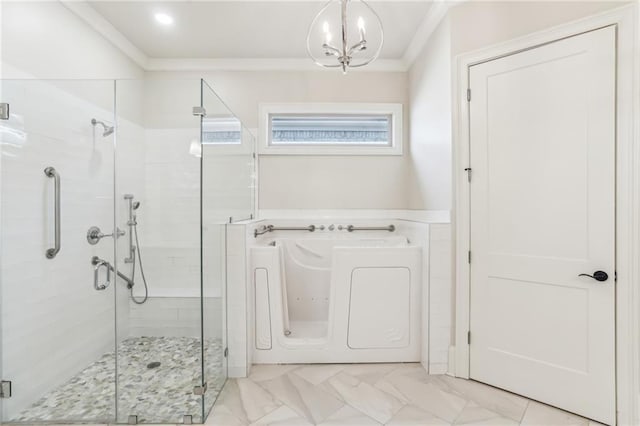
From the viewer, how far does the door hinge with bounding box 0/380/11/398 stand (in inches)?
65.0

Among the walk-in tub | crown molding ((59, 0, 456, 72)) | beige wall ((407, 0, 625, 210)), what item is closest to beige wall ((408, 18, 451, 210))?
beige wall ((407, 0, 625, 210))

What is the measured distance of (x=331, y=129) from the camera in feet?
10.5

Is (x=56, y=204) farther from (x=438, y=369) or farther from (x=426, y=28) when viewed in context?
(x=426, y=28)

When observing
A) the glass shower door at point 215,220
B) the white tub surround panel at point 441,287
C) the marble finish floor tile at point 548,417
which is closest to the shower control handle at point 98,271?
the glass shower door at point 215,220

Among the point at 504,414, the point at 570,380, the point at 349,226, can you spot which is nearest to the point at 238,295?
the point at 349,226

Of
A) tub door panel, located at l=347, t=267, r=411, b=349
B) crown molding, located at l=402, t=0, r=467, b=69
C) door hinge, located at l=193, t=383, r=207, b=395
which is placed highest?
crown molding, located at l=402, t=0, r=467, b=69

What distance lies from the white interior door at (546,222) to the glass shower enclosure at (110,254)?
70.3 inches

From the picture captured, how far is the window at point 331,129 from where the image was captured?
3.11 meters

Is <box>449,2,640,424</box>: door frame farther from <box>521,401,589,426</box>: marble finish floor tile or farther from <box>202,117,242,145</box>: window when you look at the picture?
<box>202,117,242,145</box>: window

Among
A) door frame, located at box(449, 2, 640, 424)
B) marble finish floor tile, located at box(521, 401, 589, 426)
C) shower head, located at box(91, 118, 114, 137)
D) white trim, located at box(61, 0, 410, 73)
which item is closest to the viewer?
door frame, located at box(449, 2, 640, 424)

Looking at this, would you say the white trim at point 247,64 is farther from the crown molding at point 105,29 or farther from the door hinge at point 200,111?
the door hinge at point 200,111

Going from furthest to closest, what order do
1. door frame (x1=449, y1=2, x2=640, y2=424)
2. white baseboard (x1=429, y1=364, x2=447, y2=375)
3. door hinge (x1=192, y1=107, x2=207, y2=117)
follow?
white baseboard (x1=429, y1=364, x2=447, y2=375) < door hinge (x1=192, y1=107, x2=207, y2=117) < door frame (x1=449, y1=2, x2=640, y2=424)

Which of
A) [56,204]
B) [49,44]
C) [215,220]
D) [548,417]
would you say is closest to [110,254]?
[56,204]

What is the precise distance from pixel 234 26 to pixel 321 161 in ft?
4.69
